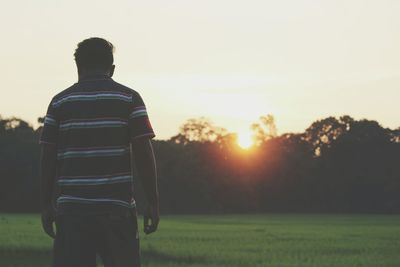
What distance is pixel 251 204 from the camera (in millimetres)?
79188

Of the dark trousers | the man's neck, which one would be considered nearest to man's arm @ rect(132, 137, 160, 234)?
the dark trousers

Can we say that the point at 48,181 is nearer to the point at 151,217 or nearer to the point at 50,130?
the point at 50,130

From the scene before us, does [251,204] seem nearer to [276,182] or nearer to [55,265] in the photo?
[276,182]

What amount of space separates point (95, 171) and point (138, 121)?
352mm

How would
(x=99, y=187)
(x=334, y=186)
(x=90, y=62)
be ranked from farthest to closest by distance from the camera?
(x=334, y=186), (x=90, y=62), (x=99, y=187)

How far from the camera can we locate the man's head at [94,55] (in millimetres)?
4223

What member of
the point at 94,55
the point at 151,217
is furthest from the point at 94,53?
the point at 151,217

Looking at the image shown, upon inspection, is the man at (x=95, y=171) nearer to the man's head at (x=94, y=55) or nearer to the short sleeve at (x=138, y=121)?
the short sleeve at (x=138, y=121)

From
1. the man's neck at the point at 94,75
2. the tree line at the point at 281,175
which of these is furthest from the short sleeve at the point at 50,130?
the tree line at the point at 281,175

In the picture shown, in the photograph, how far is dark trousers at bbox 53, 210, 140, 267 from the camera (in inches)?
157

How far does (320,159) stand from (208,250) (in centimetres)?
6563

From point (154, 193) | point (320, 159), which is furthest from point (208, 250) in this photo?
point (320, 159)

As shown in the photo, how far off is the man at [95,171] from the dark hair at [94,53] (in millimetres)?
119

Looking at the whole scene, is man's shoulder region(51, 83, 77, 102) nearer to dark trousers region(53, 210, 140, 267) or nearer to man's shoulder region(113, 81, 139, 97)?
man's shoulder region(113, 81, 139, 97)
